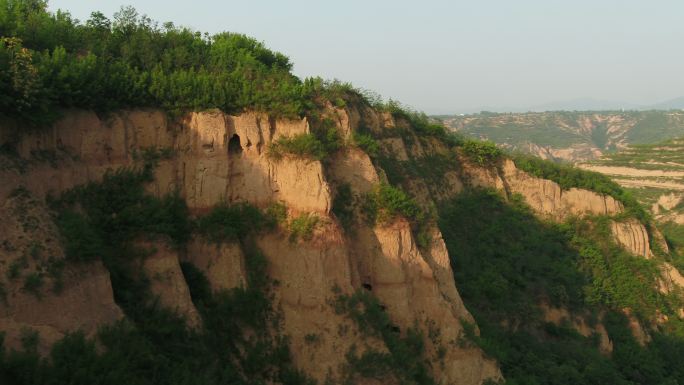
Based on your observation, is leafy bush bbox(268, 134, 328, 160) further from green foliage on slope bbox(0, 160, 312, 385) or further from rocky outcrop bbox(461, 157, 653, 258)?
rocky outcrop bbox(461, 157, 653, 258)

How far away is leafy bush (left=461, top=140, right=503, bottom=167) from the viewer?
2864 centimetres

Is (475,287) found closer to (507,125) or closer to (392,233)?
(392,233)

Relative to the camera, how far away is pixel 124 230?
14.0m

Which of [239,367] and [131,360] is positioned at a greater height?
[131,360]

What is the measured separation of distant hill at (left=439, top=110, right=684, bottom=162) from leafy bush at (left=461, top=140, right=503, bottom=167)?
318 feet

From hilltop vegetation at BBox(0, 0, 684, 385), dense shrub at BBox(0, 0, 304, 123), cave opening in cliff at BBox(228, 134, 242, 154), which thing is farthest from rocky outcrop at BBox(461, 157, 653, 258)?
cave opening in cliff at BBox(228, 134, 242, 154)

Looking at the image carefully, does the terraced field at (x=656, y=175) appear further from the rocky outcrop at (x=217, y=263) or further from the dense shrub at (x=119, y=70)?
the rocky outcrop at (x=217, y=263)

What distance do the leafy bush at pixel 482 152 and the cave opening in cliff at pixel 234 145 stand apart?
15.1 meters

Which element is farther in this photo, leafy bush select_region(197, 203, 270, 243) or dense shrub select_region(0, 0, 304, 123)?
leafy bush select_region(197, 203, 270, 243)

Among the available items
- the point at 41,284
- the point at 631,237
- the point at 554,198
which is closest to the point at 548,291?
the point at 554,198

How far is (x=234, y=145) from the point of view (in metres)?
16.9

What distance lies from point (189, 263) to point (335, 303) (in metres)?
4.13

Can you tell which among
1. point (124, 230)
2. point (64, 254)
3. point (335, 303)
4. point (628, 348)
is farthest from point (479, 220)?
point (64, 254)

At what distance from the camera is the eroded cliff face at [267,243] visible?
13.5 metres
